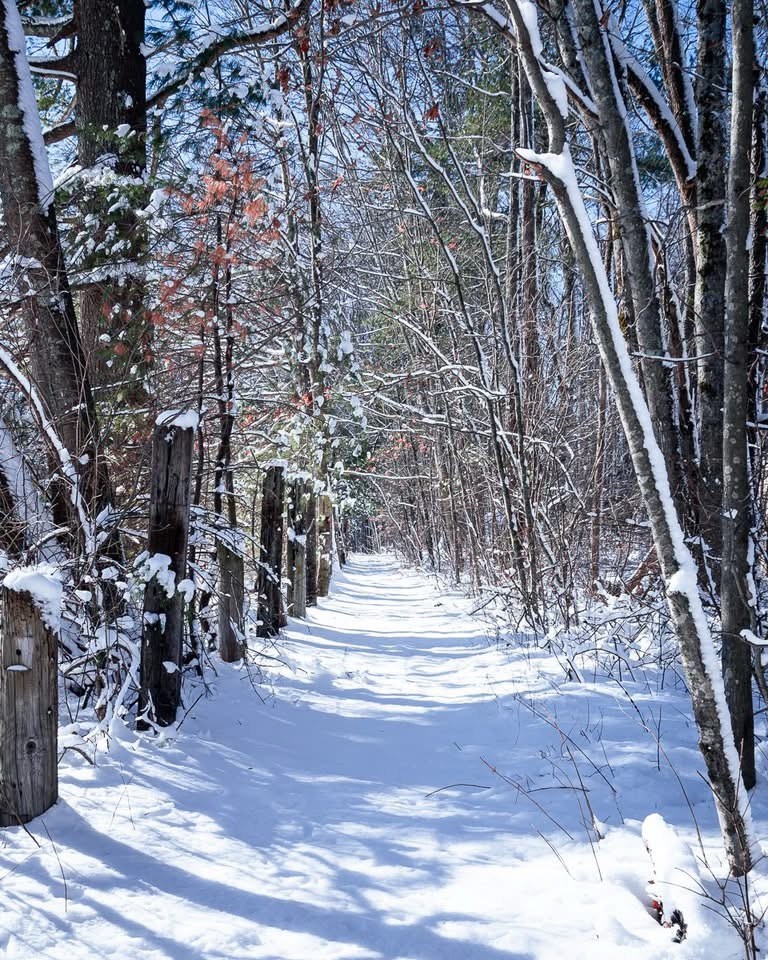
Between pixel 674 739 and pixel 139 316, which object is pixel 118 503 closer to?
pixel 139 316

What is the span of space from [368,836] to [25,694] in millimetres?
1501

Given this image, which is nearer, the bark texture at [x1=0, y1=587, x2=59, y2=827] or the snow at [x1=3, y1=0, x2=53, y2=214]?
the bark texture at [x1=0, y1=587, x2=59, y2=827]

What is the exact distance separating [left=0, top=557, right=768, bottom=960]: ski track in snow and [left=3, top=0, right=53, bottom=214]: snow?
3.57 m

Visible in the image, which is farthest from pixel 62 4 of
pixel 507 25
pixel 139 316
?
pixel 507 25

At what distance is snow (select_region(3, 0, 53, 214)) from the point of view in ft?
14.2

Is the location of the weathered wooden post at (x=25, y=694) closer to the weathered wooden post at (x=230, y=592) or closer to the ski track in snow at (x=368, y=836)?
the ski track in snow at (x=368, y=836)

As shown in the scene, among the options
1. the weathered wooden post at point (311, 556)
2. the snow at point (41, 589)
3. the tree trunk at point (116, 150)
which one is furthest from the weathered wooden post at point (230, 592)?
the weathered wooden post at point (311, 556)

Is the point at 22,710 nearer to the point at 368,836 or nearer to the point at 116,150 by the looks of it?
the point at 368,836

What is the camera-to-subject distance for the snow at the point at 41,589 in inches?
102

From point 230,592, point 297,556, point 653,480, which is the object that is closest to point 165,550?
point 230,592

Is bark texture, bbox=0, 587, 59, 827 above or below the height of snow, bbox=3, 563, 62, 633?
below

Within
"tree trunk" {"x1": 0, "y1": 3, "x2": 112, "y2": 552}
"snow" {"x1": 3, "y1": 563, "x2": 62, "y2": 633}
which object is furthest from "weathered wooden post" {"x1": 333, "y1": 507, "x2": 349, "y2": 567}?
"snow" {"x1": 3, "y1": 563, "x2": 62, "y2": 633}

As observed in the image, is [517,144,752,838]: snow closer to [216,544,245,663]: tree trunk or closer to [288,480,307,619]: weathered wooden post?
[216,544,245,663]: tree trunk

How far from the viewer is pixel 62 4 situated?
5.88 m
